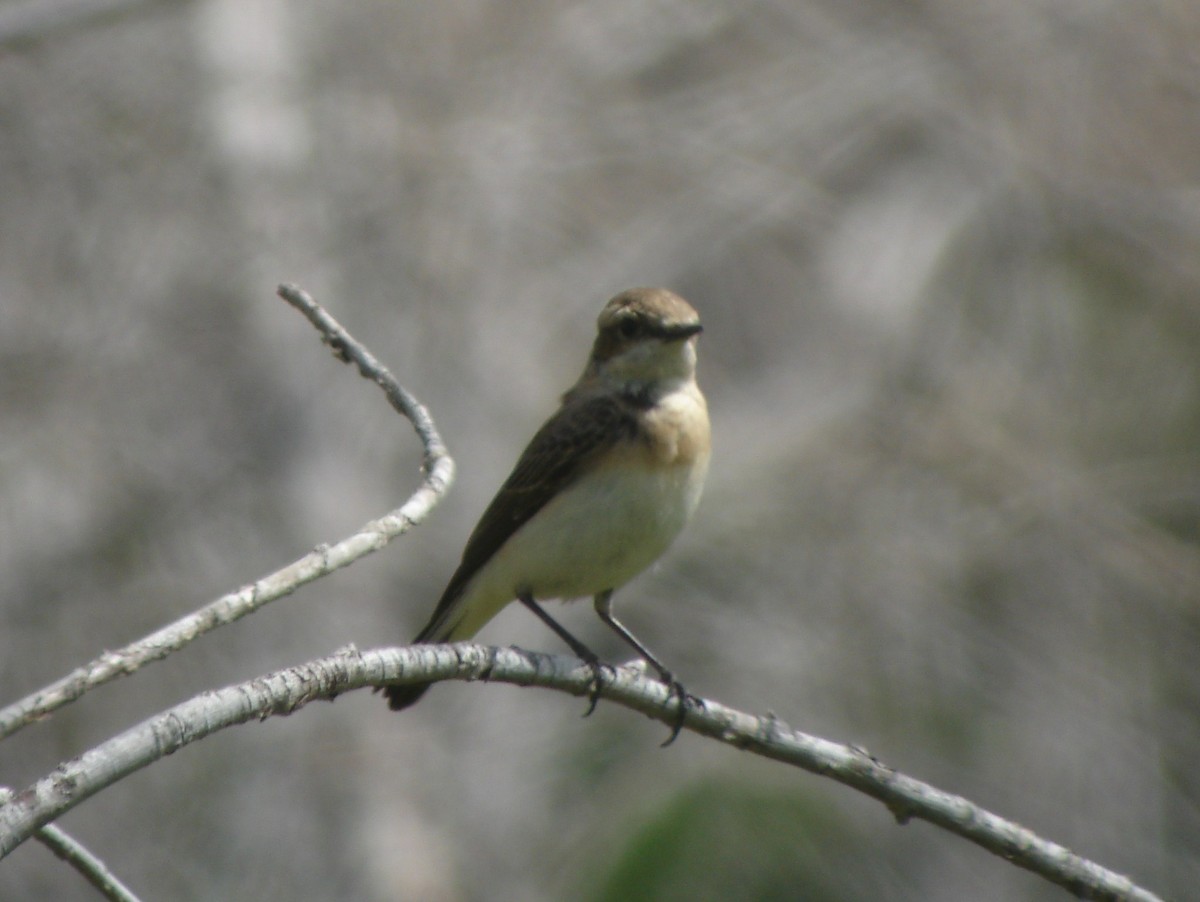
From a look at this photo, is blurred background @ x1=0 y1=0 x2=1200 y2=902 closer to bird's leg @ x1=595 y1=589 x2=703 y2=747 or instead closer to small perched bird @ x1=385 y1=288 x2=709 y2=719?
bird's leg @ x1=595 y1=589 x2=703 y2=747

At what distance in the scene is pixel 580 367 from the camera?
25.7 ft

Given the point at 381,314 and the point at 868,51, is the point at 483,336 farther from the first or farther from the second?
the point at 868,51

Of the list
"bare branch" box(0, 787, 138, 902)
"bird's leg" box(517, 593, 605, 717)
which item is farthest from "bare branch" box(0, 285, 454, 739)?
→ "bird's leg" box(517, 593, 605, 717)

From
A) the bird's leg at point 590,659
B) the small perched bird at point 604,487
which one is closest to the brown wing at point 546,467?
the small perched bird at point 604,487

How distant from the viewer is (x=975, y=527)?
25.3 ft

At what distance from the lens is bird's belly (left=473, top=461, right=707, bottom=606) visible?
422 cm

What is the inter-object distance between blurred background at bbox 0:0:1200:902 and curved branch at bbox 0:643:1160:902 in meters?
3.15

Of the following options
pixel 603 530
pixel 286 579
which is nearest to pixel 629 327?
pixel 603 530

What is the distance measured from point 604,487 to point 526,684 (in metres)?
1.14

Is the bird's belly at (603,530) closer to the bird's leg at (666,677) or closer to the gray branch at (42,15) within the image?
the bird's leg at (666,677)

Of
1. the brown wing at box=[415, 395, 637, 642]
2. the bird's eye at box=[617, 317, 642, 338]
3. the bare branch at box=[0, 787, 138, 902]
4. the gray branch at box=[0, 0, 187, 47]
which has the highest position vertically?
the gray branch at box=[0, 0, 187, 47]

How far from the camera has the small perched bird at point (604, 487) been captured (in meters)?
4.25

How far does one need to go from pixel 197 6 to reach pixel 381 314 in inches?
87.0

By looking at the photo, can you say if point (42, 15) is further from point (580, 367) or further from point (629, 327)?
point (580, 367)
